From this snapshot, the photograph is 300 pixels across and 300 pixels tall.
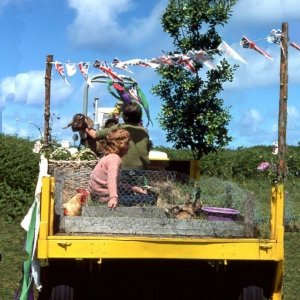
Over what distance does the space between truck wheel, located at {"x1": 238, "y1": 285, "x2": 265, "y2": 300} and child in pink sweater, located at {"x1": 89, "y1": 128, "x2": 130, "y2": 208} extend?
134cm

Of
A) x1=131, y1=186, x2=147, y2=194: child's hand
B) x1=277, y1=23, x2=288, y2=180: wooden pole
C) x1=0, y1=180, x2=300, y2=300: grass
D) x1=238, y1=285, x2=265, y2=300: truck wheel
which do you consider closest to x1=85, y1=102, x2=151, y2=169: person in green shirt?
x1=131, y1=186, x2=147, y2=194: child's hand

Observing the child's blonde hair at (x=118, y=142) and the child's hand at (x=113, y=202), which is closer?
the child's hand at (x=113, y=202)

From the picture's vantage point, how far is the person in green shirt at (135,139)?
7.76 meters

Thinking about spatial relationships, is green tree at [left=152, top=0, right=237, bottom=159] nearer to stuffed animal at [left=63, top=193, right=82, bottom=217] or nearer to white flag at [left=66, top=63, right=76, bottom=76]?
white flag at [left=66, top=63, right=76, bottom=76]

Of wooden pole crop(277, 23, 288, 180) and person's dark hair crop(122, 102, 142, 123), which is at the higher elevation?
wooden pole crop(277, 23, 288, 180)

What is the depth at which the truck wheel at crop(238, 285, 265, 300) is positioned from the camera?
6.65m

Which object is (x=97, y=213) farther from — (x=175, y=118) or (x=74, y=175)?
(x=175, y=118)

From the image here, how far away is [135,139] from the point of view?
7863 millimetres

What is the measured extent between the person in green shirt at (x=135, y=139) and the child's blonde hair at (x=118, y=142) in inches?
22.5

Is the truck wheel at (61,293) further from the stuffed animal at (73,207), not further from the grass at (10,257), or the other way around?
the grass at (10,257)

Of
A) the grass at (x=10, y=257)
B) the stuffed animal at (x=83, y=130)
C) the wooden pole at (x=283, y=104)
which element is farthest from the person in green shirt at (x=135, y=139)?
the wooden pole at (x=283, y=104)

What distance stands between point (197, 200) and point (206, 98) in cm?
747

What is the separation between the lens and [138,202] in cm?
681

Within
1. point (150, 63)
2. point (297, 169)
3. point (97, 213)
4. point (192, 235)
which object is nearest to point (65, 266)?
point (97, 213)
